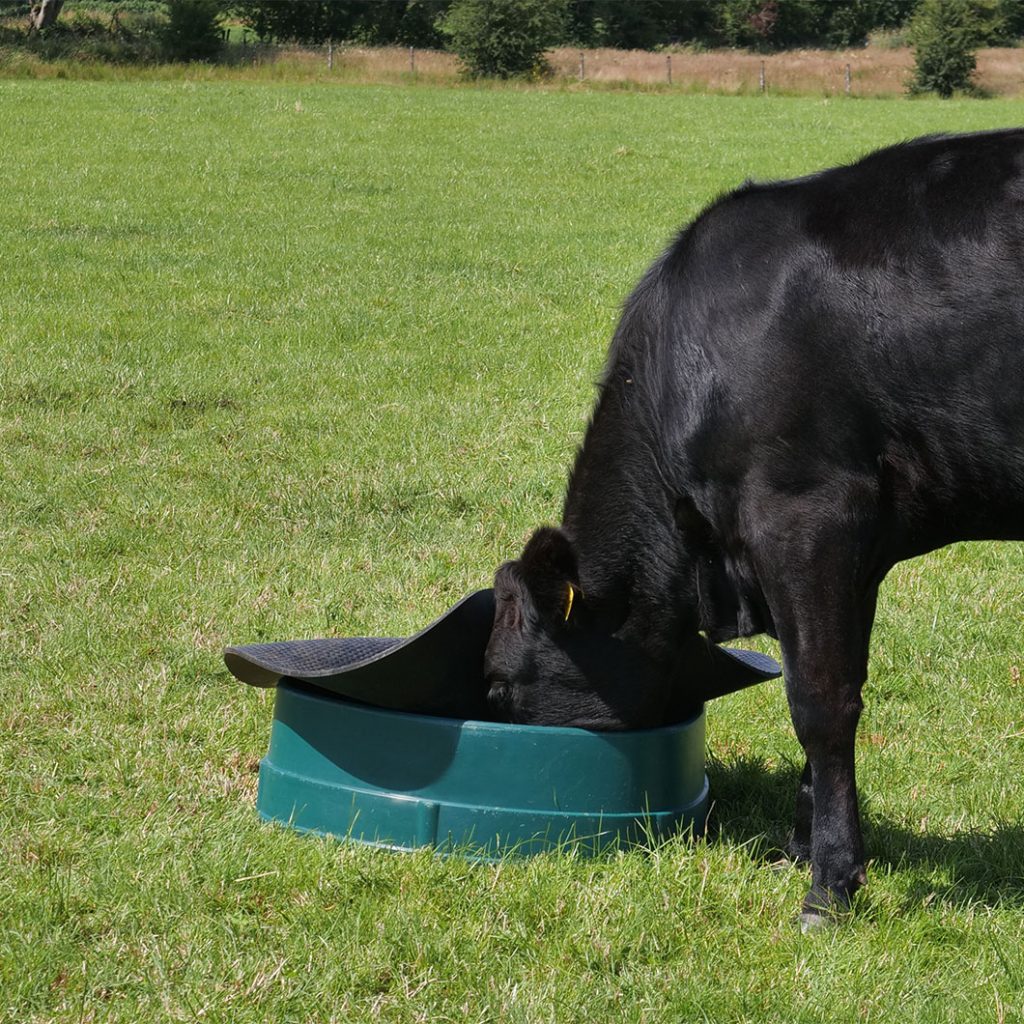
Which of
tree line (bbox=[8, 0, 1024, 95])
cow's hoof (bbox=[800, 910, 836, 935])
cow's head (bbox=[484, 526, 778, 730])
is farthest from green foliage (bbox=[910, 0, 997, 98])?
cow's hoof (bbox=[800, 910, 836, 935])

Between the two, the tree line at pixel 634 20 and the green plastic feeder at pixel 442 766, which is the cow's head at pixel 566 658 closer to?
the green plastic feeder at pixel 442 766

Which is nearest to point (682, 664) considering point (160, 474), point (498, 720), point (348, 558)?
point (498, 720)

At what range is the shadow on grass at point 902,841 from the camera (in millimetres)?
3877

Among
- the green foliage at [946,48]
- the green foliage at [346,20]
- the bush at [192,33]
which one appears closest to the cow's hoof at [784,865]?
the bush at [192,33]

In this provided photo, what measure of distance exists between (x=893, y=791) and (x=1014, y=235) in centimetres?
188

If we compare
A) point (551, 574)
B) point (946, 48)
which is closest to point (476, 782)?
point (551, 574)

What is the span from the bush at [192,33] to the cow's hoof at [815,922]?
44.9m

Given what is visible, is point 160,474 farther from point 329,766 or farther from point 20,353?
point 329,766

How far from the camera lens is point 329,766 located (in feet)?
13.2

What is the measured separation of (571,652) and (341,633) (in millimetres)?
1881

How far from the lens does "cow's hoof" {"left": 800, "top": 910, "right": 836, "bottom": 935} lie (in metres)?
3.59

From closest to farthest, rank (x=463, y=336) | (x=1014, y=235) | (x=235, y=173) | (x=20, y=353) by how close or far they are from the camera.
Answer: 1. (x=1014, y=235)
2. (x=20, y=353)
3. (x=463, y=336)
4. (x=235, y=173)

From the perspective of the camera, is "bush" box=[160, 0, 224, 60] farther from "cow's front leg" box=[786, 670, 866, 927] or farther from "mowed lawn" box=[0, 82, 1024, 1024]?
"cow's front leg" box=[786, 670, 866, 927]

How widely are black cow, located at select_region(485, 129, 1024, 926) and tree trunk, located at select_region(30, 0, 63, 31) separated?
53000 millimetres
